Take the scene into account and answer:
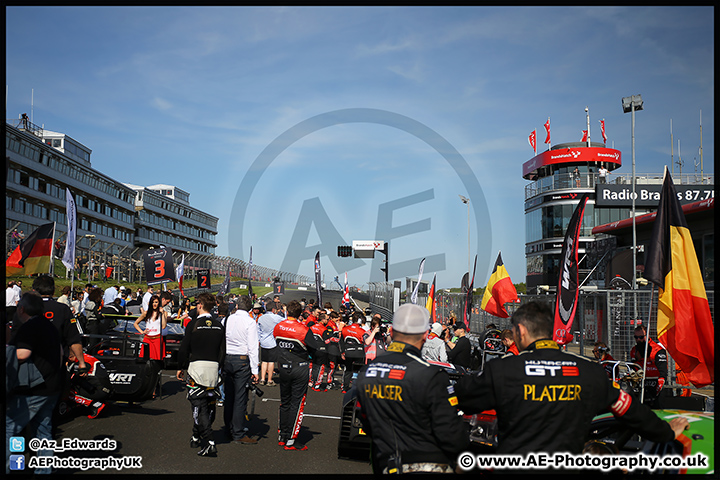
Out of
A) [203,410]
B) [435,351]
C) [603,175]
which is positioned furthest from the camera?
[603,175]

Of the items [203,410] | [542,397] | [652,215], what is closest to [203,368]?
[203,410]

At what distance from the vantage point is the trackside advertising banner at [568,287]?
1002 centimetres

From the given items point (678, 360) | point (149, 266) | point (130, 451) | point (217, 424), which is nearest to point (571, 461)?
point (678, 360)

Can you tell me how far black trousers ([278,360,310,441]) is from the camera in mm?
7445

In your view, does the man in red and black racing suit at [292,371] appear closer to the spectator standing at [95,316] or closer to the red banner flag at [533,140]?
the spectator standing at [95,316]

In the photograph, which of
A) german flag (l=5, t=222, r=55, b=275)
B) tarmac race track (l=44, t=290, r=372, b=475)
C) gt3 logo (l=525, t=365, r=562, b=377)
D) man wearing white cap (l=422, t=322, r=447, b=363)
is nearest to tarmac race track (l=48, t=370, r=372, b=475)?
tarmac race track (l=44, t=290, r=372, b=475)

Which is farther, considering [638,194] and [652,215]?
[652,215]

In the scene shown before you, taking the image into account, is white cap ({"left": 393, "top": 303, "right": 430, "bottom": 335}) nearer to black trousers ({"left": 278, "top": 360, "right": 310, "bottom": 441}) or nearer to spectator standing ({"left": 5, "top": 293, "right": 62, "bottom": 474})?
spectator standing ({"left": 5, "top": 293, "right": 62, "bottom": 474})

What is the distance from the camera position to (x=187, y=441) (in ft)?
24.3

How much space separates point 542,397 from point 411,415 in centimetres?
82

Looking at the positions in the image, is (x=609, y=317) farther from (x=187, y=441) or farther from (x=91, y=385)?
(x=91, y=385)

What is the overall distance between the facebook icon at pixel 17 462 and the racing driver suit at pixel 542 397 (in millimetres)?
4510

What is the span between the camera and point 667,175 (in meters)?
7.62

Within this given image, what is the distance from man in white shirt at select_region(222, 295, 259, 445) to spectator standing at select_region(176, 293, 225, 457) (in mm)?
479
